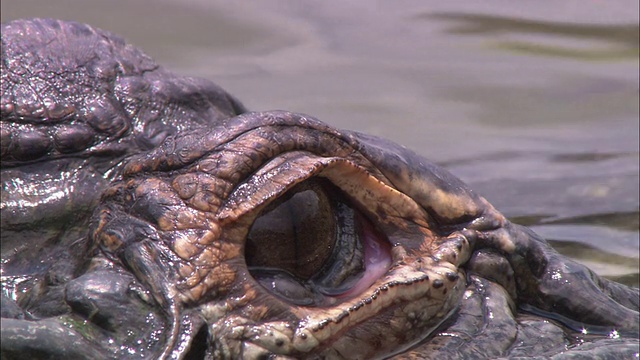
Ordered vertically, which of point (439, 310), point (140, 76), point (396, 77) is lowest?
point (396, 77)

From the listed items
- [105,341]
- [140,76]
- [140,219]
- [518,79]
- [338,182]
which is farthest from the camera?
[518,79]

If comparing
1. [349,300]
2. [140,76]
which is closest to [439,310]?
[349,300]

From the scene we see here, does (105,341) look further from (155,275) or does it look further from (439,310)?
(439,310)

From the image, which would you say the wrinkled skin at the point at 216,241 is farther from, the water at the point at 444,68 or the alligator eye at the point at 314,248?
the water at the point at 444,68

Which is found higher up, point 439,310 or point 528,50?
point 439,310

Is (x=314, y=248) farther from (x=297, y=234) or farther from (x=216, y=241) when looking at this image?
(x=216, y=241)

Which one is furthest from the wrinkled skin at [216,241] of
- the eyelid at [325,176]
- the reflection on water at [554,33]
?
the reflection on water at [554,33]

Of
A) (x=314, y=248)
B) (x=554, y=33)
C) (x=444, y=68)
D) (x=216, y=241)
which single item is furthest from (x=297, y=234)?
(x=554, y=33)
